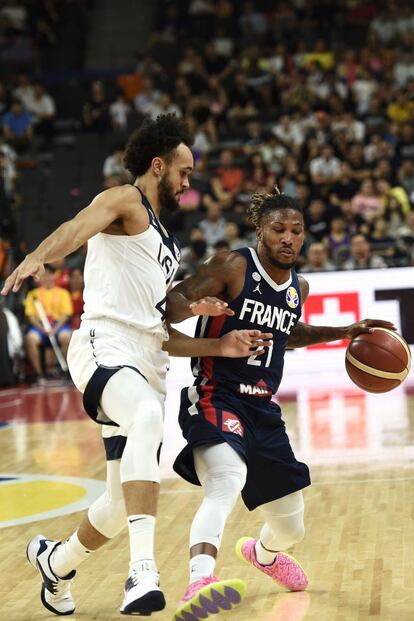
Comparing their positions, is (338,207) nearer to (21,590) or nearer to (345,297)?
(345,297)

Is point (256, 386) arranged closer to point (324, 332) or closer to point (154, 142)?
point (324, 332)

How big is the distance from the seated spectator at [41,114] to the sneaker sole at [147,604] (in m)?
16.4

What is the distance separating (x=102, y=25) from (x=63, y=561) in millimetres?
19235

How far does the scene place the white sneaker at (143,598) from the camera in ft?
12.9

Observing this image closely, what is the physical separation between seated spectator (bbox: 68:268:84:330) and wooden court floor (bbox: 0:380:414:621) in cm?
407

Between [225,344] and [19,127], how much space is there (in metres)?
15.5

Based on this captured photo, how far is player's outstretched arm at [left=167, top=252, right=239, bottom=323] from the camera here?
15.1ft

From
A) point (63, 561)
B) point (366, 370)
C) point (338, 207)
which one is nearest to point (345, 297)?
point (338, 207)

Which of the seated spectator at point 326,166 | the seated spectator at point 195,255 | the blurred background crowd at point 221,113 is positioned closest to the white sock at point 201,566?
the blurred background crowd at point 221,113

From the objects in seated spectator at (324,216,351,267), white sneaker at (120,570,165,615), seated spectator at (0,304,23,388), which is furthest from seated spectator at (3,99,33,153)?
white sneaker at (120,570,165,615)

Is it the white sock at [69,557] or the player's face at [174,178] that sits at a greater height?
the player's face at [174,178]

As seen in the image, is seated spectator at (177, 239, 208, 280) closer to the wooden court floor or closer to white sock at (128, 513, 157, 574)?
the wooden court floor

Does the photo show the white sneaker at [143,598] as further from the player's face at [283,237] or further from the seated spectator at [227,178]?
the seated spectator at [227,178]

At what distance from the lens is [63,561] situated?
15.6 feet
